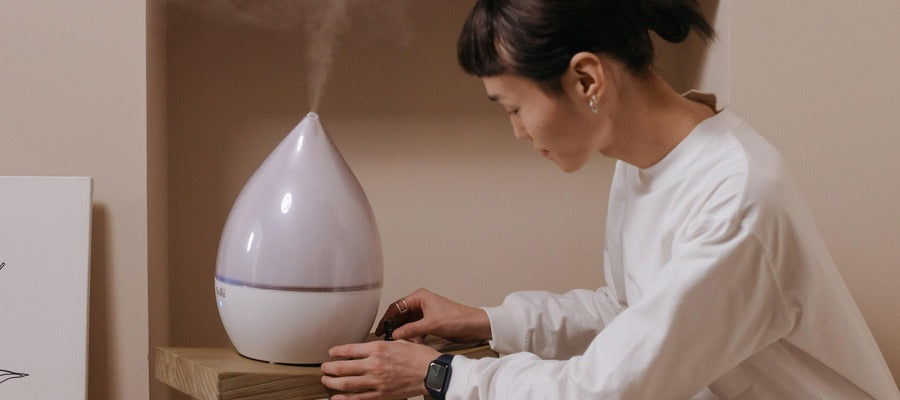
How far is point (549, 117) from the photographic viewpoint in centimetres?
104

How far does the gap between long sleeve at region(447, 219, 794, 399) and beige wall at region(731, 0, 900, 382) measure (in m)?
0.54

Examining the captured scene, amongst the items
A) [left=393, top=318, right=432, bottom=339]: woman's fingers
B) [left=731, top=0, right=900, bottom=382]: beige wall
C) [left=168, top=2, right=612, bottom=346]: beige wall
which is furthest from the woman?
[left=168, top=2, right=612, bottom=346]: beige wall

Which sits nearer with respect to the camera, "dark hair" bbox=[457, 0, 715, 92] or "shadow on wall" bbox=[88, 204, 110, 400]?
"dark hair" bbox=[457, 0, 715, 92]

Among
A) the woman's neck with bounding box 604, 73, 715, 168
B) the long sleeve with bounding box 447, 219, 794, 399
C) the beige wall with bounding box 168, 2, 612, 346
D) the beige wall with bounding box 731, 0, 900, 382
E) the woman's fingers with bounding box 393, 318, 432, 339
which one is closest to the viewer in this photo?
the long sleeve with bounding box 447, 219, 794, 399

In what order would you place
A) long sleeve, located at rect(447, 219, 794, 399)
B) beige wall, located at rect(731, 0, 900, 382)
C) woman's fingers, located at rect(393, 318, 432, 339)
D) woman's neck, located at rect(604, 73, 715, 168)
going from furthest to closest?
beige wall, located at rect(731, 0, 900, 382) < woman's fingers, located at rect(393, 318, 432, 339) < woman's neck, located at rect(604, 73, 715, 168) < long sleeve, located at rect(447, 219, 794, 399)

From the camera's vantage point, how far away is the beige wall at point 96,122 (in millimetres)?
1237

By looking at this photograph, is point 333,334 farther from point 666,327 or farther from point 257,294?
point 666,327

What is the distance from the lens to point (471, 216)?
66.6 inches

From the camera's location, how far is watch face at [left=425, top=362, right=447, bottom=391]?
3.36 ft

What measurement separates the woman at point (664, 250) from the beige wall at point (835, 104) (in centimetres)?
36

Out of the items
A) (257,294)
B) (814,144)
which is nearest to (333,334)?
(257,294)

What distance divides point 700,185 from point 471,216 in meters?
0.71

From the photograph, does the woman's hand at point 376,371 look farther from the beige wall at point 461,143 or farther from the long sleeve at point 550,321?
the beige wall at point 461,143

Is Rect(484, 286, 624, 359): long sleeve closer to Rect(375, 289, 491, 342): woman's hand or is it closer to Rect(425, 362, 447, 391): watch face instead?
Rect(375, 289, 491, 342): woman's hand
